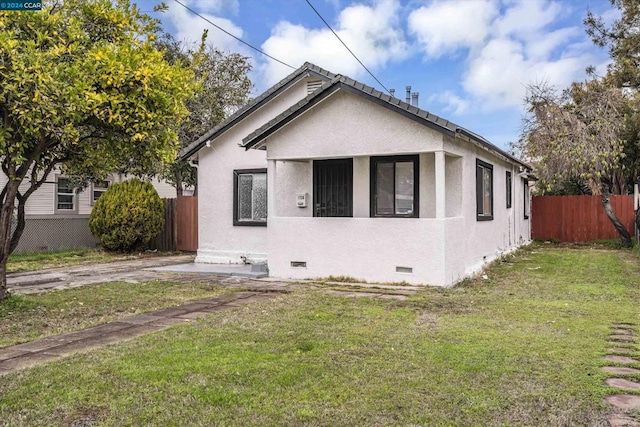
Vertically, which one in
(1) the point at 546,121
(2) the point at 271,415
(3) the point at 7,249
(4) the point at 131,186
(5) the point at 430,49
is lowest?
(2) the point at 271,415

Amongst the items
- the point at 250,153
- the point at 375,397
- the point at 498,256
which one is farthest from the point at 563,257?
the point at 375,397

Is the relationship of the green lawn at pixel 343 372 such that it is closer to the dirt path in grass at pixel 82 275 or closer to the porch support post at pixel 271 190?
the porch support post at pixel 271 190

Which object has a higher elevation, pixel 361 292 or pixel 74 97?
pixel 74 97

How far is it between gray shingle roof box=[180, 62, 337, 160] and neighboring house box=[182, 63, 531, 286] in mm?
34

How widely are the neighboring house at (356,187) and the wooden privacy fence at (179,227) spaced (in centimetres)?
415

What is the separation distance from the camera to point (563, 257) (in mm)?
15492

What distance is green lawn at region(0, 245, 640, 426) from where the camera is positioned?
149 inches

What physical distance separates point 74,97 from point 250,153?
7.31 m

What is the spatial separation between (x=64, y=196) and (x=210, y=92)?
7.10 metres

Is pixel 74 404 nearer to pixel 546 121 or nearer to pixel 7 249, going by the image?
pixel 7 249

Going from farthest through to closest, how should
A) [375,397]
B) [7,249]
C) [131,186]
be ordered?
1. [131,186]
2. [7,249]
3. [375,397]

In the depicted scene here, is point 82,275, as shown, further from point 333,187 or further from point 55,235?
point 55,235

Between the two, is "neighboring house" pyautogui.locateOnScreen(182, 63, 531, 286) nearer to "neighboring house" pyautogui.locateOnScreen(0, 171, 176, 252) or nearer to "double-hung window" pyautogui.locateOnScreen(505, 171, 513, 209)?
"double-hung window" pyautogui.locateOnScreen(505, 171, 513, 209)

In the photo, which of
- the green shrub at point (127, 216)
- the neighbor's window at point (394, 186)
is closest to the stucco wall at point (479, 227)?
the neighbor's window at point (394, 186)
